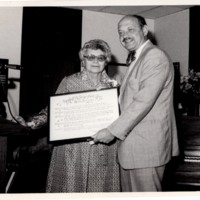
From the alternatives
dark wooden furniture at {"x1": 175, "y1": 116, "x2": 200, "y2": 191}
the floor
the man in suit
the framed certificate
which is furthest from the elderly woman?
the floor

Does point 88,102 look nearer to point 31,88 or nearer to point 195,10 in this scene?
point 31,88

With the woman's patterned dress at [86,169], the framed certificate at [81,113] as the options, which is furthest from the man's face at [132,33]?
the woman's patterned dress at [86,169]

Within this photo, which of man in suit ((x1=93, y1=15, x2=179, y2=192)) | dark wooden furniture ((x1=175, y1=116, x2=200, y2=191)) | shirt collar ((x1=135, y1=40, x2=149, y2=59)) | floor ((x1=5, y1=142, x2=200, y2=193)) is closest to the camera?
man in suit ((x1=93, y1=15, x2=179, y2=192))

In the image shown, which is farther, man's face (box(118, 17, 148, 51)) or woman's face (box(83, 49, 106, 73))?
woman's face (box(83, 49, 106, 73))

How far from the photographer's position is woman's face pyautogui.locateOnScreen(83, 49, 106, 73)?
6.79 feet

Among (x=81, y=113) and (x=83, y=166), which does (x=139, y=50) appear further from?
(x=83, y=166)

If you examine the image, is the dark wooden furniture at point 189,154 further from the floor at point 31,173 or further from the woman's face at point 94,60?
the floor at point 31,173

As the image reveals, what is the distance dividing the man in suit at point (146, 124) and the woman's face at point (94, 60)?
416mm

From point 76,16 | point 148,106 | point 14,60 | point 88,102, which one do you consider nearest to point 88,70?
point 88,102

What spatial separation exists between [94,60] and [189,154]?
1.01 meters

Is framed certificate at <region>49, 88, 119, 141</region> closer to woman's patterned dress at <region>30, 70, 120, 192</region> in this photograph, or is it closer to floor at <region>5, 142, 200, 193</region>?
woman's patterned dress at <region>30, 70, 120, 192</region>

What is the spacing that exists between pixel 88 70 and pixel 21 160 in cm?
126

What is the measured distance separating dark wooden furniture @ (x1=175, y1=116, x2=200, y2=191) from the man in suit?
812 mm

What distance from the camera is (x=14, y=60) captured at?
147 inches
